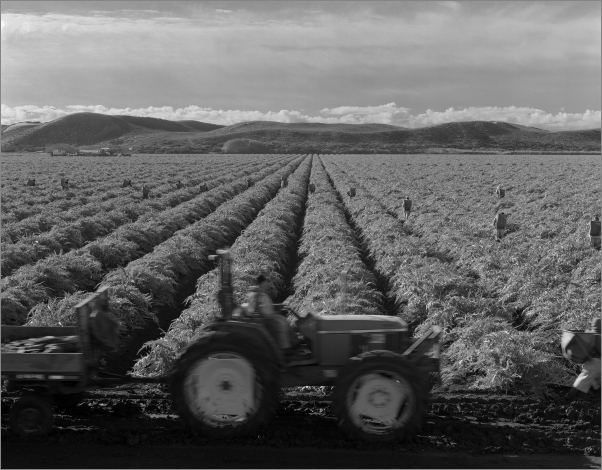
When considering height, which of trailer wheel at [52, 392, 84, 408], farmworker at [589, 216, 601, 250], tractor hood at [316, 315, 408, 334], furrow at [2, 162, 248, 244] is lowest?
trailer wheel at [52, 392, 84, 408]

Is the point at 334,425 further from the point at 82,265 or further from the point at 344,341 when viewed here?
the point at 82,265

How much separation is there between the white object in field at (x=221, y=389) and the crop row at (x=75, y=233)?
9.81 m

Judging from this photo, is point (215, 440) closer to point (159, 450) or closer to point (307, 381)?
point (159, 450)

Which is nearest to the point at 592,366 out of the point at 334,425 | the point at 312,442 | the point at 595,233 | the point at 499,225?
the point at 334,425

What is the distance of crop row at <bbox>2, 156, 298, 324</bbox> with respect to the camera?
11586 millimetres

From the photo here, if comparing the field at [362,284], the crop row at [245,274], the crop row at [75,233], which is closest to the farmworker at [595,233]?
the field at [362,284]

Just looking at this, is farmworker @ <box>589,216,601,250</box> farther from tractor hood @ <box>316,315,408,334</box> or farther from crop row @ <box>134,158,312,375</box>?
tractor hood @ <box>316,315,408,334</box>

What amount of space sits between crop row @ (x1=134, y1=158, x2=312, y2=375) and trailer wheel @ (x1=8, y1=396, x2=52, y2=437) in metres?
2.28

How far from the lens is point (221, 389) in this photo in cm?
633

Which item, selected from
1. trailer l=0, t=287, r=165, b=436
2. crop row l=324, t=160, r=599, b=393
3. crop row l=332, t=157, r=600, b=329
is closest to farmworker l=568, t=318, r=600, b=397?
crop row l=324, t=160, r=599, b=393

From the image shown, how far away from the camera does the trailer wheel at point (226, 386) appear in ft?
20.6

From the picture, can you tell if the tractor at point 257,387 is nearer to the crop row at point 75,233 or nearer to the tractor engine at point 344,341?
the tractor engine at point 344,341

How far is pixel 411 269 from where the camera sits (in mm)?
13945

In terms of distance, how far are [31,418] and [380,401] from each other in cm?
383
